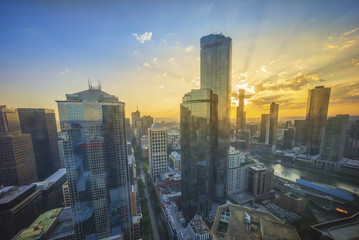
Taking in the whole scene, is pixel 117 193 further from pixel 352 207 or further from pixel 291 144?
pixel 291 144

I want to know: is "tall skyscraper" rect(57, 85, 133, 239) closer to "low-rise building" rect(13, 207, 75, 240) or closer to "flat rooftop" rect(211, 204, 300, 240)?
"low-rise building" rect(13, 207, 75, 240)

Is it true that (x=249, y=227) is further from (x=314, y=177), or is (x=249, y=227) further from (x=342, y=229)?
(x=314, y=177)

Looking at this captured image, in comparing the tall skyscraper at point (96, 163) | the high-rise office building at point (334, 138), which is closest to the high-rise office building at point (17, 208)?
the tall skyscraper at point (96, 163)

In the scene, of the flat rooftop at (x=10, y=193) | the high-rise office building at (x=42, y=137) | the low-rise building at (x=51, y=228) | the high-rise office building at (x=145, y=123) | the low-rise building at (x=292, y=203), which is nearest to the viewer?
the low-rise building at (x=51, y=228)

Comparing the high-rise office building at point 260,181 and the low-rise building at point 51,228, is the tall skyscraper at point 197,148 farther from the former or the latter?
the low-rise building at point 51,228

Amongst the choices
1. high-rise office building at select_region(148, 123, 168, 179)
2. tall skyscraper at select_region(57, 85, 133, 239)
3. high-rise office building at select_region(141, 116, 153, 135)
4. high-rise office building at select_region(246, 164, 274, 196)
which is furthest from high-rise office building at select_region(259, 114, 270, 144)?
tall skyscraper at select_region(57, 85, 133, 239)

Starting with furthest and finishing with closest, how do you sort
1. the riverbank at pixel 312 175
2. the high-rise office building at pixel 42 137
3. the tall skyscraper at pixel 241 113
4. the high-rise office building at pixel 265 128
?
the tall skyscraper at pixel 241 113 → the high-rise office building at pixel 265 128 → the high-rise office building at pixel 42 137 → the riverbank at pixel 312 175

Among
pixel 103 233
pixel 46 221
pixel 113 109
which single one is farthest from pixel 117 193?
pixel 113 109
